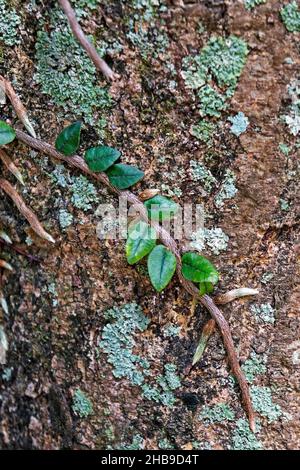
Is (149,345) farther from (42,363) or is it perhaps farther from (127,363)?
(42,363)

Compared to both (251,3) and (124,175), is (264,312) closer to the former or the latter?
(124,175)

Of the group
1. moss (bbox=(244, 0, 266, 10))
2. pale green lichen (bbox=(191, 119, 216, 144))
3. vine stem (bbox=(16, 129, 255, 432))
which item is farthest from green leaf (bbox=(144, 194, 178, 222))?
moss (bbox=(244, 0, 266, 10))

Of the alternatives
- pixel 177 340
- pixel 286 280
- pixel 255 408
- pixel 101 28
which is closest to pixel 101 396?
pixel 177 340

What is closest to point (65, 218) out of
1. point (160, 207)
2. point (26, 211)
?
point (26, 211)

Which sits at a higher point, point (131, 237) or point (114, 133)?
point (114, 133)

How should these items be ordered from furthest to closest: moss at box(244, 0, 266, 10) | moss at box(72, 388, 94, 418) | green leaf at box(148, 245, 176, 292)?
moss at box(72, 388, 94, 418), green leaf at box(148, 245, 176, 292), moss at box(244, 0, 266, 10)

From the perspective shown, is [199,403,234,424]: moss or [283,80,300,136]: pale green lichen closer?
[283,80,300,136]: pale green lichen

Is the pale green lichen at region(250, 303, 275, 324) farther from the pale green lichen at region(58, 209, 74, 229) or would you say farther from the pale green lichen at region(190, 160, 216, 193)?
the pale green lichen at region(58, 209, 74, 229)
